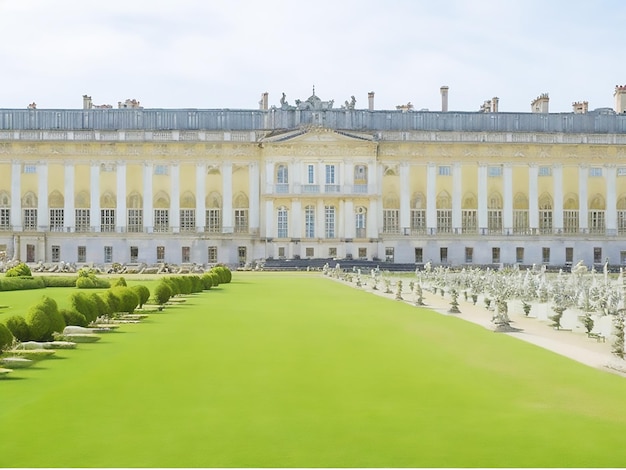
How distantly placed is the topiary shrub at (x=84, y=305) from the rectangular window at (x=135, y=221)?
50.5 m

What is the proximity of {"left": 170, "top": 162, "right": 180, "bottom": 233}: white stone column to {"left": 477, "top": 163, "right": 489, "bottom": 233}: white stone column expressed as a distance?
2229cm

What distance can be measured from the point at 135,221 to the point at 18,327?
55.0 metres

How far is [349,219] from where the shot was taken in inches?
2682

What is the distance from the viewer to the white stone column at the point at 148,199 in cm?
6919

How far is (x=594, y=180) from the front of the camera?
70.9 m

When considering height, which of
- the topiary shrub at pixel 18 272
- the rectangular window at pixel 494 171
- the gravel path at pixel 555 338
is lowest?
the gravel path at pixel 555 338

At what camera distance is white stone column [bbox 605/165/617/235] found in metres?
70.4

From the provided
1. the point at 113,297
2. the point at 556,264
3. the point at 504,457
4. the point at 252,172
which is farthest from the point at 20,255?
the point at 504,457

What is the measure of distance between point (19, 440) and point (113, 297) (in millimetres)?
12784

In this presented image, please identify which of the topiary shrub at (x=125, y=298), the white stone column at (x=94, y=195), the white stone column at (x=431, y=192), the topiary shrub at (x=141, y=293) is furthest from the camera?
the white stone column at (x=431, y=192)

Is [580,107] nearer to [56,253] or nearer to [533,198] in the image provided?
[533,198]

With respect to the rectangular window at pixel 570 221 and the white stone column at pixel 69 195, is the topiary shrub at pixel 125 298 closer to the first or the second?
the white stone column at pixel 69 195

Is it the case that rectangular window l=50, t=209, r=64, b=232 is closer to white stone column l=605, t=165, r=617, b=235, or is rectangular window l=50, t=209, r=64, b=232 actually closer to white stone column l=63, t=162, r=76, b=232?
white stone column l=63, t=162, r=76, b=232

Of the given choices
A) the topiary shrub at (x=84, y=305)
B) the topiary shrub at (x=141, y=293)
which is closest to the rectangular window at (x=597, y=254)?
the topiary shrub at (x=141, y=293)
